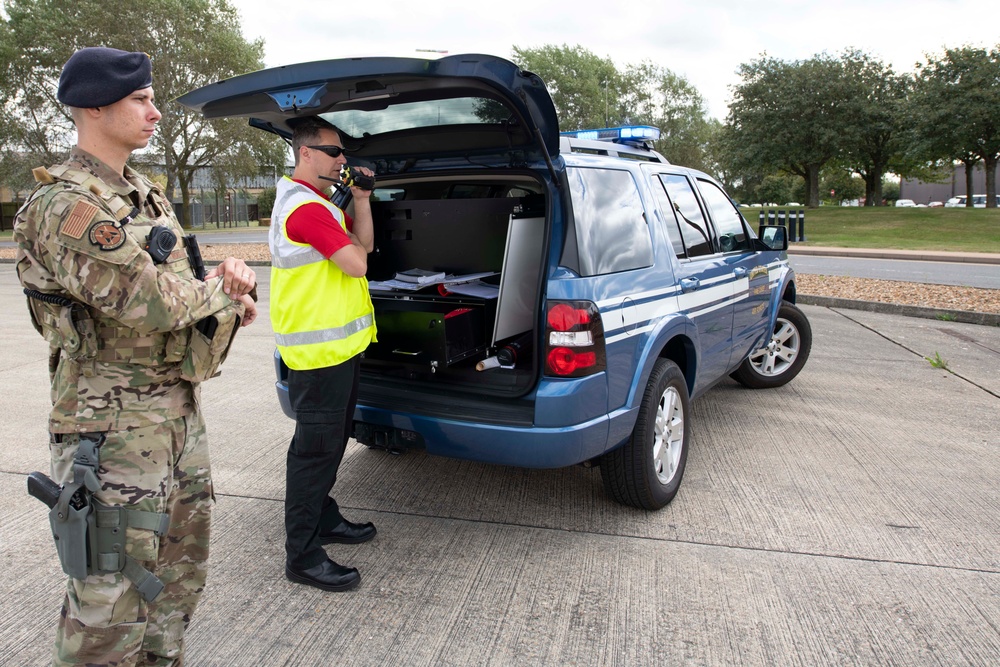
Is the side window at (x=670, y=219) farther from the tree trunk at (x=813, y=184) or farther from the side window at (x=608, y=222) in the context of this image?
the tree trunk at (x=813, y=184)

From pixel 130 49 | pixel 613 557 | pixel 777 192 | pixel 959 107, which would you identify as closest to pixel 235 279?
pixel 613 557

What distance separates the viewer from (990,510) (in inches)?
145

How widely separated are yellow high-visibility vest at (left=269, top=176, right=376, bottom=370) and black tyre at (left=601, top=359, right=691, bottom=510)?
141cm

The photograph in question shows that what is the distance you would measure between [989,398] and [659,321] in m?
3.81

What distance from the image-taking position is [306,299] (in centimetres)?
283

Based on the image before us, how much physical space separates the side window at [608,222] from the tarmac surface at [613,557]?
49.8 inches

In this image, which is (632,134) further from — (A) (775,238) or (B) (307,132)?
(B) (307,132)

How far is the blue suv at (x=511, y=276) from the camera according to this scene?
3.01 metres

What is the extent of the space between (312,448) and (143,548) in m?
0.93

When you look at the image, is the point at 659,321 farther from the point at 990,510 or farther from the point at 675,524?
the point at 990,510

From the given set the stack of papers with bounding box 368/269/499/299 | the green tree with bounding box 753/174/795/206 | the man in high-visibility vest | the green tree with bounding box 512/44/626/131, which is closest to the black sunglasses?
the man in high-visibility vest

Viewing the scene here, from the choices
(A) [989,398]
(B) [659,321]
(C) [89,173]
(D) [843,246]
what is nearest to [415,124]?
(B) [659,321]

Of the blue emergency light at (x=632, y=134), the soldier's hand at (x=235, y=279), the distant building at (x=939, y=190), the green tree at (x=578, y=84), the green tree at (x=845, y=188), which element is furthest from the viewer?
the distant building at (x=939, y=190)

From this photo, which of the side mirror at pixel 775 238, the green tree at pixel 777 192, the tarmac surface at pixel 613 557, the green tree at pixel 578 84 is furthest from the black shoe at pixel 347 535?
the green tree at pixel 777 192
